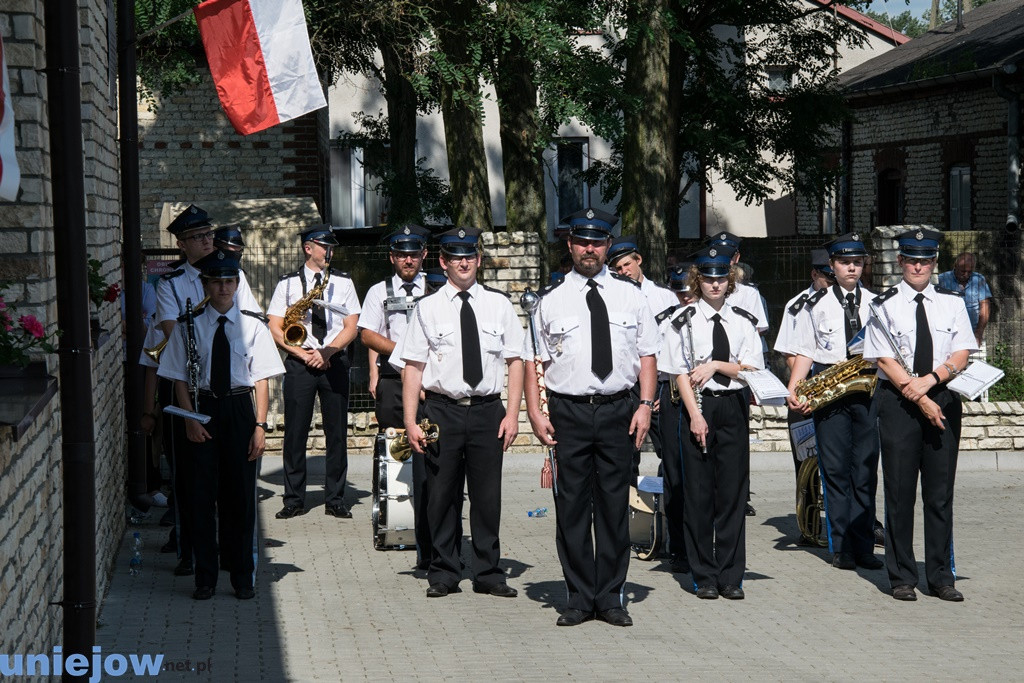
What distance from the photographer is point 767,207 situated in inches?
1503

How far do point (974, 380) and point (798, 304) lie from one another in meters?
1.85

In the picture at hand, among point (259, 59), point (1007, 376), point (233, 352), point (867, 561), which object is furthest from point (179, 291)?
point (1007, 376)

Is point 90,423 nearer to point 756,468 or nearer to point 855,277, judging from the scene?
point 855,277

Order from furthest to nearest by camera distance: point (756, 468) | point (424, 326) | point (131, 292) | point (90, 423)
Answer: point (756, 468) → point (131, 292) → point (424, 326) → point (90, 423)

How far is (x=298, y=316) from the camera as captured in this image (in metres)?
11.6

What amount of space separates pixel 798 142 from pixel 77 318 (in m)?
21.5

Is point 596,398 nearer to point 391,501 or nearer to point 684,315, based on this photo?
point 684,315

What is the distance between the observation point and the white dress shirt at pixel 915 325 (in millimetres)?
8875

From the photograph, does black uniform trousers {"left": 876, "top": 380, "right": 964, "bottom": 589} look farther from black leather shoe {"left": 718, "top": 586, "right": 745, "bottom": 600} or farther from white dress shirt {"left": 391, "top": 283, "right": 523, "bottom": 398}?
white dress shirt {"left": 391, "top": 283, "right": 523, "bottom": 398}

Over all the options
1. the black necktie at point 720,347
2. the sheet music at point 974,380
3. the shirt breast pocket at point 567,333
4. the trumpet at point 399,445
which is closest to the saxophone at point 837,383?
the sheet music at point 974,380

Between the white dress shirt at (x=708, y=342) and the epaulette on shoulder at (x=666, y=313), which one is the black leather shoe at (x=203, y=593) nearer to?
the white dress shirt at (x=708, y=342)

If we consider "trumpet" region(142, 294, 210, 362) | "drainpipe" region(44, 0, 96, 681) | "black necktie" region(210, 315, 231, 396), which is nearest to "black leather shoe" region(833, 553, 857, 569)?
"black necktie" region(210, 315, 231, 396)

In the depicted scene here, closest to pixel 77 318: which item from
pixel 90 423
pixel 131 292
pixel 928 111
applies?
pixel 90 423

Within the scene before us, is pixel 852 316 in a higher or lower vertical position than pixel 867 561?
higher
